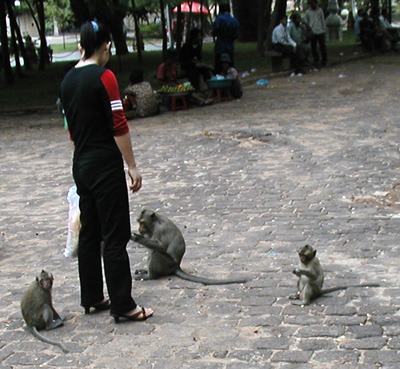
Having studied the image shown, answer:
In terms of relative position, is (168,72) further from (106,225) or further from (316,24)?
(106,225)

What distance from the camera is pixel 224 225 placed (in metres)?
7.93

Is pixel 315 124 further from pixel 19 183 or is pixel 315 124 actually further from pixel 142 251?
pixel 142 251

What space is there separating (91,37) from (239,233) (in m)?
3.24

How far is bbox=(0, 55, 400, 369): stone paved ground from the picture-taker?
15.7 ft

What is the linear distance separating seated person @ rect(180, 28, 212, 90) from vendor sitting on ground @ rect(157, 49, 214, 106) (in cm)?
56

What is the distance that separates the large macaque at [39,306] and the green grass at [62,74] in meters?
12.7

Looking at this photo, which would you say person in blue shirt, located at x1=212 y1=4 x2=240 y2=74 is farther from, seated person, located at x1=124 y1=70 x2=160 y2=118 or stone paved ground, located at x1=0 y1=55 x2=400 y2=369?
seated person, located at x1=124 y1=70 x2=160 y2=118

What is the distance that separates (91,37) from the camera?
16.2 ft

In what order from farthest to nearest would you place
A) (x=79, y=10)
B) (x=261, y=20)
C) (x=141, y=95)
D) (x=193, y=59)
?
Result: 1. (x=261, y=20)
2. (x=79, y=10)
3. (x=193, y=59)
4. (x=141, y=95)

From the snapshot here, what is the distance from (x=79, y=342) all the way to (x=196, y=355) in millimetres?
855

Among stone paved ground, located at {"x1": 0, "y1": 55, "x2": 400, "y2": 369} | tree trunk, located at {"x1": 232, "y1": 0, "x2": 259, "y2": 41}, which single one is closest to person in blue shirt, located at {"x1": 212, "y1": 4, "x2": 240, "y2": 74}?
stone paved ground, located at {"x1": 0, "y1": 55, "x2": 400, "y2": 369}

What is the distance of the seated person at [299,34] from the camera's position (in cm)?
2127

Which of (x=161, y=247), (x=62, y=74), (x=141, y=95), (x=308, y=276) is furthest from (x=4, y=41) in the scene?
(x=308, y=276)

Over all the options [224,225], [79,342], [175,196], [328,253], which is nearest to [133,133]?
[175,196]
